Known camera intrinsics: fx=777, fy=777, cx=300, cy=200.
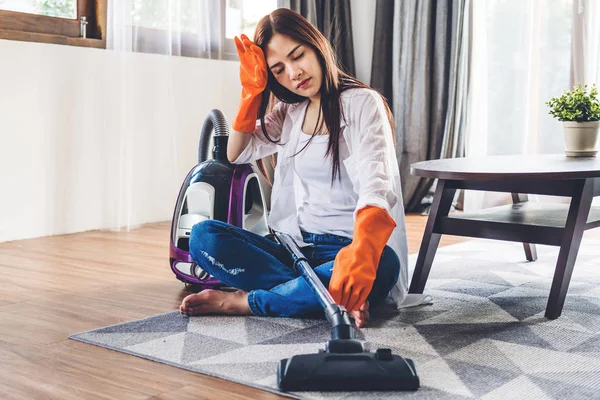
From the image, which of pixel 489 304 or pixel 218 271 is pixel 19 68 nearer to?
pixel 218 271

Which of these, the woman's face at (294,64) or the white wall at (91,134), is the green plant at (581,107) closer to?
the woman's face at (294,64)

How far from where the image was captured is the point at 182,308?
5.89 feet

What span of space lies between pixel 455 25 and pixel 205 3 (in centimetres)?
122

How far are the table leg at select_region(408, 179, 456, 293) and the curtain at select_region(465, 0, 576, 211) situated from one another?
6.05 feet

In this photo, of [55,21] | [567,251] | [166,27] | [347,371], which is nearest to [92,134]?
[55,21]

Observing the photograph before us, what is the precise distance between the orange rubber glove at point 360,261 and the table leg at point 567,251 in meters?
0.50

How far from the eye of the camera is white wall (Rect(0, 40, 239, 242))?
118 inches

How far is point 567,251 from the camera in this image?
178 cm

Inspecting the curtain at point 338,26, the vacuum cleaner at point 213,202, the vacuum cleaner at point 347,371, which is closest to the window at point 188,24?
the curtain at point 338,26

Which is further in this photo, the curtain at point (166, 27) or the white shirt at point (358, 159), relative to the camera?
the curtain at point (166, 27)

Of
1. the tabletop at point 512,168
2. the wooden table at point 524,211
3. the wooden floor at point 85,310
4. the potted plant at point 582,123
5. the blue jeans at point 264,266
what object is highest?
the potted plant at point 582,123

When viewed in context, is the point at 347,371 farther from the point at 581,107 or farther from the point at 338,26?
the point at 338,26

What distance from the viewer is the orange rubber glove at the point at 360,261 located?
150 centimetres

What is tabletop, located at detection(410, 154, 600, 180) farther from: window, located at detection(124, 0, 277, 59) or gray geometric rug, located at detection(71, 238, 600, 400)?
window, located at detection(124, 0, 277, 59)
